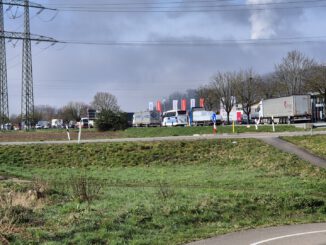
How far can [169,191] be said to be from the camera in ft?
51.4

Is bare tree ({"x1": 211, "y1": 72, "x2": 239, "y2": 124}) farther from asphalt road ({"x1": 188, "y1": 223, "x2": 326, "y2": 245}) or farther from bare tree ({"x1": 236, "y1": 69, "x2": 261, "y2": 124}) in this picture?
asphalt road ({"x1": 188, "y1": 223, "x2": 326, "y2": 245})

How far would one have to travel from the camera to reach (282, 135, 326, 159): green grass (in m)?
27.6

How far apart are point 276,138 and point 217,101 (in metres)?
70.1

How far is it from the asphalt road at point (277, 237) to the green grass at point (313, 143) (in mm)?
15918

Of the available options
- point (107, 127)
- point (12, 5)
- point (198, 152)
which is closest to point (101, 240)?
point (198, 152)

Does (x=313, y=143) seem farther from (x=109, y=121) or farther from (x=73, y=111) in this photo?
(x=73, y=111)

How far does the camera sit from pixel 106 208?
12.6 metres

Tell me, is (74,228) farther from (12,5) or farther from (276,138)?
(12,5)

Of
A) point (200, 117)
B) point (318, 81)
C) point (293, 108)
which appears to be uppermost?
point (318, 81)

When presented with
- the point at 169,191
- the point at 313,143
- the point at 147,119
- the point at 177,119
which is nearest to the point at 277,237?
the point at 169,191

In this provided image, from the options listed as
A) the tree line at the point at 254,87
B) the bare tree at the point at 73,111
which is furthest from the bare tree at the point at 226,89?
the bare tree at the point at 73,111

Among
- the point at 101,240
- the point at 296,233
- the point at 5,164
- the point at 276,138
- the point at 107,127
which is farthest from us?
the point at 107,127

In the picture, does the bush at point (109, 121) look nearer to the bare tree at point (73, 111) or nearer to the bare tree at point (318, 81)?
the bare tree at point (318, 81)

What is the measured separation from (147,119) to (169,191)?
286 feet
